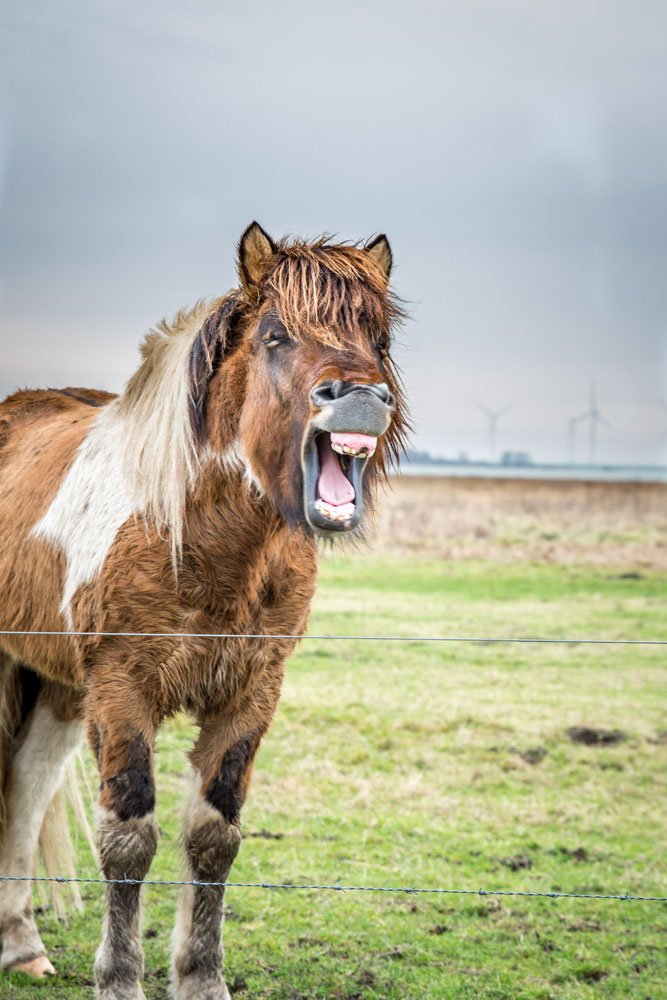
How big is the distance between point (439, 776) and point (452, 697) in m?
1.96

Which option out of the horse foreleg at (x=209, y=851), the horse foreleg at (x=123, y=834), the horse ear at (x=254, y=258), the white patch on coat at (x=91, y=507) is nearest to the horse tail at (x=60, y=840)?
the horse foreleg at (x=209, y=851)

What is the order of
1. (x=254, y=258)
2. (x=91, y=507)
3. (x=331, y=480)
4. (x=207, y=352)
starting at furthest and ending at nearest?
(x=91, y=507) → (x=207, y=352) → (x=254, y=258) → (x=331, y=480)

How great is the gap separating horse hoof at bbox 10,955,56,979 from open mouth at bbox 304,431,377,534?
2471 mm

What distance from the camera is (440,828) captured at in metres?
5.81

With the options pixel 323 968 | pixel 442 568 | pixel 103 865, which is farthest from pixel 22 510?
pixel 442 568

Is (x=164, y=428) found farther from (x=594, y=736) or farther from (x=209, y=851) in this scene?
(x=594, y=736)

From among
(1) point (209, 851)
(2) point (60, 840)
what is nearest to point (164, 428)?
(1) point (209, 851)

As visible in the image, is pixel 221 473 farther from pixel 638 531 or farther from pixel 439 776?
pixel 638 531

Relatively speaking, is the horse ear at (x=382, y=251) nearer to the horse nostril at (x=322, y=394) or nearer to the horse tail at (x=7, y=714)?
the horse nostril at (x=322, y=394)

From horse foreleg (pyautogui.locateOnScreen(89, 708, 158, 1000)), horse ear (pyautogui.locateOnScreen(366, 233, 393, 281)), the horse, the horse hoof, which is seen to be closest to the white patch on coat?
the horse

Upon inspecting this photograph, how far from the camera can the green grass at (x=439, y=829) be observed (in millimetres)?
4051

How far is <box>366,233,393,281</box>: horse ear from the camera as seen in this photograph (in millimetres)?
3277

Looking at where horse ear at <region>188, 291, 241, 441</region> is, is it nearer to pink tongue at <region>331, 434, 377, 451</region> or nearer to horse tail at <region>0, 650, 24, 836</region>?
pink tongue at <region>331, 434, 377, 451</region>

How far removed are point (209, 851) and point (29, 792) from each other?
114cm
